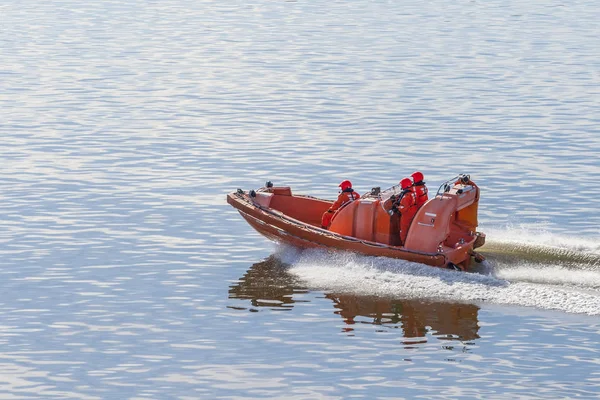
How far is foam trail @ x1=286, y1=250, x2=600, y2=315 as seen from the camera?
27.9 m

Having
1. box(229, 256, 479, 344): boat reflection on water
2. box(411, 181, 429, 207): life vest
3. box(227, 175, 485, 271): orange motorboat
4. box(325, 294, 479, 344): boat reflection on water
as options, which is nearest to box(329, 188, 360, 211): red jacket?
box(227, 175, 485, 271): orange motorboat

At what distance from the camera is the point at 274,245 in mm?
34344

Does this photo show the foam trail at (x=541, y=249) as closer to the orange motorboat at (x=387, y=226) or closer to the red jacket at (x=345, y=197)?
the orange motorboat at (x=387, y=226)

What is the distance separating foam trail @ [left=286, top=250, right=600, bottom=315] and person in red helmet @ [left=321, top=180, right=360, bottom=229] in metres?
1.23

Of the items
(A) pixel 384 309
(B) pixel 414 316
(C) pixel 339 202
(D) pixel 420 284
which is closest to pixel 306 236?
A: (C) pixel 339 202

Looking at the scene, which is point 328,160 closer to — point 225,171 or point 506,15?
point 225,171

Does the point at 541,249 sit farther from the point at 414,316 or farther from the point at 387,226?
the point at 414,316

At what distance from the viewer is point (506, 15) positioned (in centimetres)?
9712

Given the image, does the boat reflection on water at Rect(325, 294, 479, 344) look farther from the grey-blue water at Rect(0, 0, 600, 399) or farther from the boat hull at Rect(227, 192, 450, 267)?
the boat hull at Rect(227, 192, 450, 267)

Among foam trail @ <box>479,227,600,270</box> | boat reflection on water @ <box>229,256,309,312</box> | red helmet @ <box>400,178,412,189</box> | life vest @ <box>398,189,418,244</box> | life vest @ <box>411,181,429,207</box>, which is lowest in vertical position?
boat reflection on water @ <box>229,256,309,312</box>

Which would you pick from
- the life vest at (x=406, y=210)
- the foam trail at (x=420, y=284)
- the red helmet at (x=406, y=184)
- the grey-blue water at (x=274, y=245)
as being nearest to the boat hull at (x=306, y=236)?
the foam trail at (x=420, y=284)

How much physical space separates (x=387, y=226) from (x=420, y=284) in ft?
7.95

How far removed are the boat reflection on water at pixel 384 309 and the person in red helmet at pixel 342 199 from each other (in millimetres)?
2328

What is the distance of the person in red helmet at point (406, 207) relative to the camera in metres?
31.3
